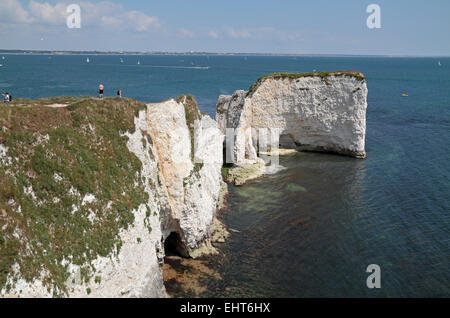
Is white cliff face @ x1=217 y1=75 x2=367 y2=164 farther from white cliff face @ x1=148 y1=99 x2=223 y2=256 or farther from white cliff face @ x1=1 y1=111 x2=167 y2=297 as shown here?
white cliff face @ x1=1 y1=111 x2=167 y2=297

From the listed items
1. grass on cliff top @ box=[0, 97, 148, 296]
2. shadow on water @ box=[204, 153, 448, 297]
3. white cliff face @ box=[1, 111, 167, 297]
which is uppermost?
grass on cliff top @ box=[0, 97, 148, 296]

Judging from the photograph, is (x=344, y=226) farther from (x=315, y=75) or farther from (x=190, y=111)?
(x=315, y=75)

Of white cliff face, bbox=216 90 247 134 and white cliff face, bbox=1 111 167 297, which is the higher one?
white cliff face, bbox=216 90 247 134

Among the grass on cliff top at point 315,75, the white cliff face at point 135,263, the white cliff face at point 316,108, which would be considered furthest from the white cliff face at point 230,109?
the white cliff face at point 135,263

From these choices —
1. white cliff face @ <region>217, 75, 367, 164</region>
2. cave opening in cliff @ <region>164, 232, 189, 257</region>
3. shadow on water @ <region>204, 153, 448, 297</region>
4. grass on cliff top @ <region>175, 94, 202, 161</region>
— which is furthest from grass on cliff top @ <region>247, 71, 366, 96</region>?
cave opening in cliff @ <region>164, 232, 189, 257</region>

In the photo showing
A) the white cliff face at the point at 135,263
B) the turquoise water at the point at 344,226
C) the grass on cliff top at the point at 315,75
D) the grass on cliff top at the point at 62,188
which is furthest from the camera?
Result: the grass on cliff top at the point at 315,75

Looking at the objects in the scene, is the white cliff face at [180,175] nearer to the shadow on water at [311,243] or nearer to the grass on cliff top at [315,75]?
the shadow on water at [311,243]
